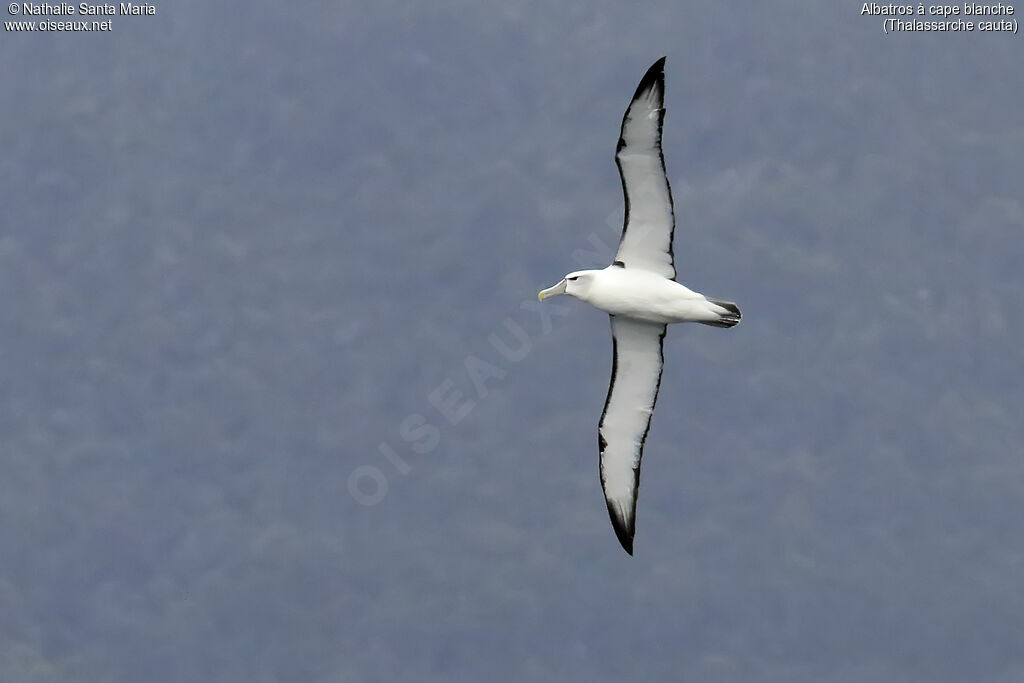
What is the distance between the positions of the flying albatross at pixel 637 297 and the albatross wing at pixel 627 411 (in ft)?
0.07

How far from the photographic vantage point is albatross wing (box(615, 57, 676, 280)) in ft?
86.9

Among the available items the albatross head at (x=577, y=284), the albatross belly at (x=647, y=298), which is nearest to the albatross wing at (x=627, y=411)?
the albatross belly at (x=647, y=298)

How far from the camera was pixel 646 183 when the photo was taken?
2744 centimetres

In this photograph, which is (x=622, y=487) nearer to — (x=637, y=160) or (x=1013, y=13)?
(x=637, y=160)

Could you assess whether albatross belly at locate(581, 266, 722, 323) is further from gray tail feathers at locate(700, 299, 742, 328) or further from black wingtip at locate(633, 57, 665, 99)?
black wingtip at locate(633, 57, 665, 99)

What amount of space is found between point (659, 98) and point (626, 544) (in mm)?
10014

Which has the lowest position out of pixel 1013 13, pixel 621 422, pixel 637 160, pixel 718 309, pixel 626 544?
pixel 626 544

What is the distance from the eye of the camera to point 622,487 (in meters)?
31.2

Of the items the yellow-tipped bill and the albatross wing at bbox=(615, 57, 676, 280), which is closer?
the albatross wing at bbox=(615, 57, 676, 280)

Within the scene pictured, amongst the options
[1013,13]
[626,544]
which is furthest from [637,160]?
[1013,13]

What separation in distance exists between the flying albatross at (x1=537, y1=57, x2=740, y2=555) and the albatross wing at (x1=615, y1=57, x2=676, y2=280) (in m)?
0.02

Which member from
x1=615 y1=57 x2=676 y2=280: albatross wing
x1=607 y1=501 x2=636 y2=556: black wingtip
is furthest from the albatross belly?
x1=607 y1=501 x2=636 y2=556: black wingtip

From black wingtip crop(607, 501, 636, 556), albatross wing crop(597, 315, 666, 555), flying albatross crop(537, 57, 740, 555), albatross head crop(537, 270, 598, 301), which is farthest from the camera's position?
→ black wingtip crop(607, 501, 636, 556)

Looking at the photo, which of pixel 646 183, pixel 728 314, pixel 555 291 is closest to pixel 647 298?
pixel 728 314
